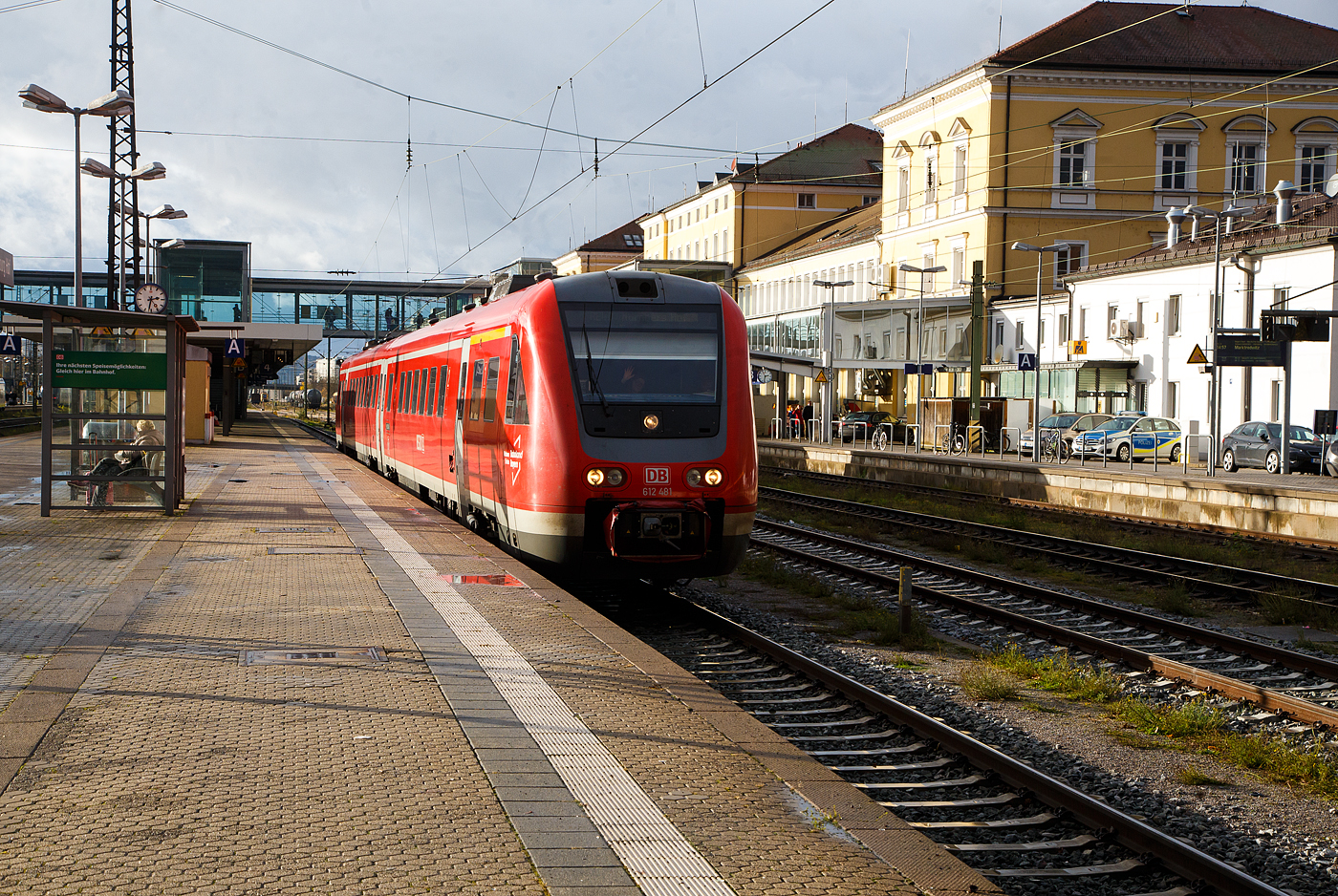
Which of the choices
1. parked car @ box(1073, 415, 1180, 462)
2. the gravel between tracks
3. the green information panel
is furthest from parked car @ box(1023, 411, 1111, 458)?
the gravel between tracks

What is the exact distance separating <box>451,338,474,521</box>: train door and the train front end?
11.9ft

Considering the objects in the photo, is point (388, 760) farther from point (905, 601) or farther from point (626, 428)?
point (905, 601)

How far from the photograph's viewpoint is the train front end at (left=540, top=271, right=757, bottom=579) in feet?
35.9

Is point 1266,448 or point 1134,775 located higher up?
point 1266,448

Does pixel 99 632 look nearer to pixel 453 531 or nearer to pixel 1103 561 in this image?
pixel 453 531

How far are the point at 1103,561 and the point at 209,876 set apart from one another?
13.4 meters

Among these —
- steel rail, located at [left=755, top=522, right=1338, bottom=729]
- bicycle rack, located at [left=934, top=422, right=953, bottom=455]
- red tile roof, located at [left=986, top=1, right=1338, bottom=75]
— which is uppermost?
red tile roof, located at [left=986, top=1, right=1338, bottom=75]

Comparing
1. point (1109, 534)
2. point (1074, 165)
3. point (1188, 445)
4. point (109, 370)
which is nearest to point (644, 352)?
point (109, 370)

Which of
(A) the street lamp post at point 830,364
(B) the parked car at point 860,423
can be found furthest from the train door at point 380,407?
(B) the parked car at point 860,423

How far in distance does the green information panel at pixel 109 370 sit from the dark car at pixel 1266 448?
82.9ft

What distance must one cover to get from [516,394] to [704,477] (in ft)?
6.62

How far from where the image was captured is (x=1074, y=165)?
56.0 m

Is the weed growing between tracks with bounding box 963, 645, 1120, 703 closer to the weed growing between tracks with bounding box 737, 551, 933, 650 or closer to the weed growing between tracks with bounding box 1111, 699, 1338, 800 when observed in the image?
the weed growing between tracks with bounding box 1111, 699, 1338, 800

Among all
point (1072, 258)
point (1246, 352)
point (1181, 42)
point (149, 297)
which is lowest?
point (1246, 352)
